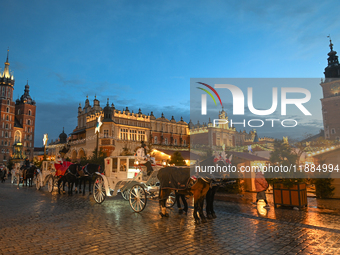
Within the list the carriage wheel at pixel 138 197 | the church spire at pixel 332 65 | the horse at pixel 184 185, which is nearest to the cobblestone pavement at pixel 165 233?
the carriage wheel at pixel 138 197

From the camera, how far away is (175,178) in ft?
25.3

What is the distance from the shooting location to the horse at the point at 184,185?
7203 mm

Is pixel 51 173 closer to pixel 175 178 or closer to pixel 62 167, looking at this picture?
pixel 62 167

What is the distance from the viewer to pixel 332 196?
11633 millimetres

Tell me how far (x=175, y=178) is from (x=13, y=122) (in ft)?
311

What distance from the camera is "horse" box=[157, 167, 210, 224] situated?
720cm

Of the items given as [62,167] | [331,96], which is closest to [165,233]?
[62,167]

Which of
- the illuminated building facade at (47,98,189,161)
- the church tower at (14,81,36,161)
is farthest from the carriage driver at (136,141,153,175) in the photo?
the church tower at (14,81,36,161)

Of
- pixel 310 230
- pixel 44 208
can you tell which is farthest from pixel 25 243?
pixel 310 230

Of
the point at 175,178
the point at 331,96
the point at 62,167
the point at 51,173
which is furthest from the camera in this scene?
the point at 331,96

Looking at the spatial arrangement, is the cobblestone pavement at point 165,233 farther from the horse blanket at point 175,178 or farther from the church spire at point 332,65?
the church spire at point 332,65

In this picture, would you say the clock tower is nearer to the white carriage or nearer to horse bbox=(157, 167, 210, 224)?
the white carriage

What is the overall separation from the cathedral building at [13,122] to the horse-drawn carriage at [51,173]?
64.5 meters

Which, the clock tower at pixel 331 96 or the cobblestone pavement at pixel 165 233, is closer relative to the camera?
the cobblestone pavement at pixel 165 233
